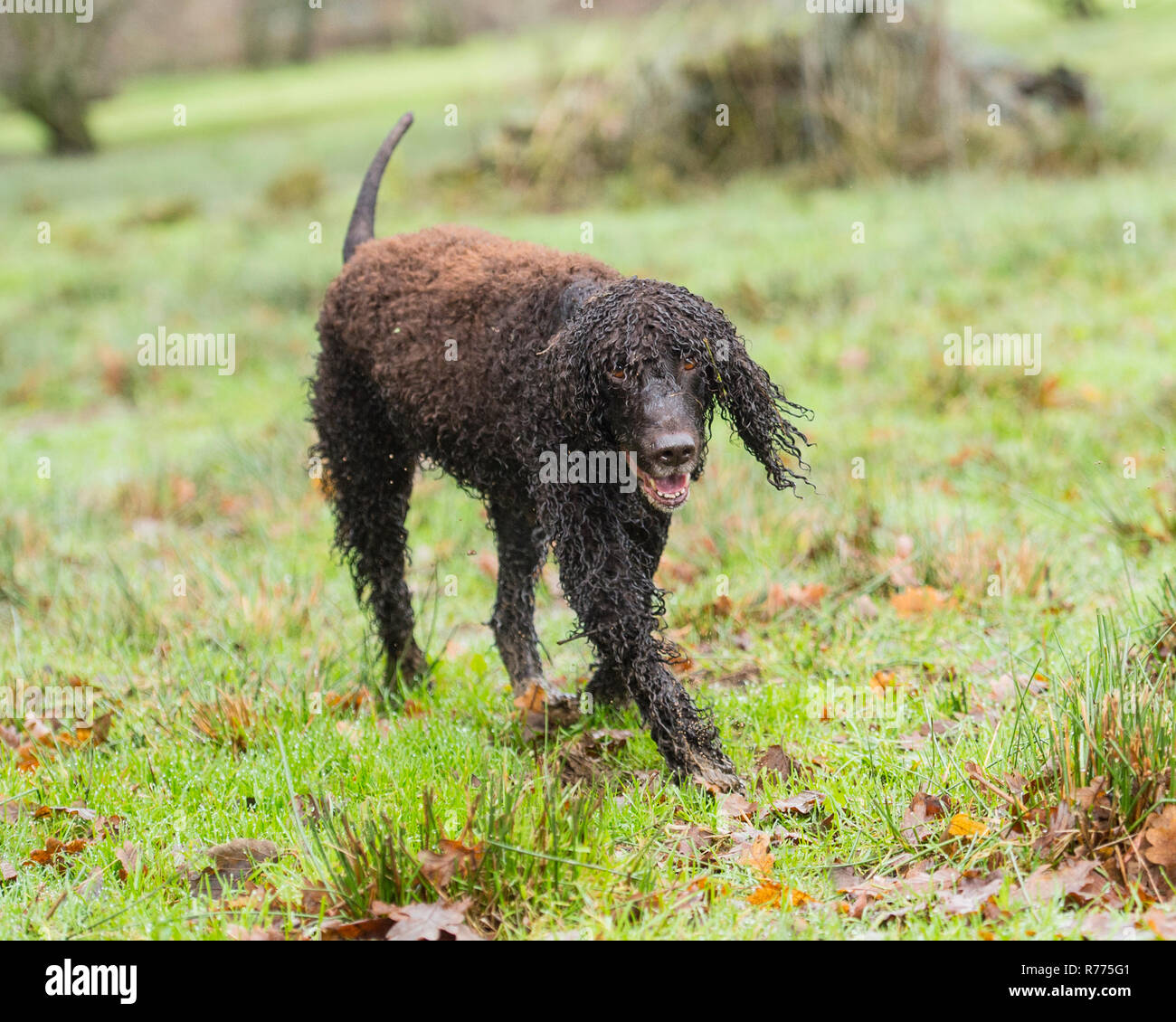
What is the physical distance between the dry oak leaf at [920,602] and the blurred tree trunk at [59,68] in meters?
26.1

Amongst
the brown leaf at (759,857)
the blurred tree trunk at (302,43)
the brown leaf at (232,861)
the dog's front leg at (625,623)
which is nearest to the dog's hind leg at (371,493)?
the dog's front leg at (625,623)

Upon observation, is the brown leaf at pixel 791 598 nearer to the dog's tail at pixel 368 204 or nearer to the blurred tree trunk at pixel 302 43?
the dog's tail at pixel 368 204

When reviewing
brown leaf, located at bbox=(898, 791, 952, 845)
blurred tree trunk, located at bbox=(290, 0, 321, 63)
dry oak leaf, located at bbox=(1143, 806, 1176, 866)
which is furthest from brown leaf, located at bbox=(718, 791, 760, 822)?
blurred tree trunk, located at bbox=(290, 0, 321, 63)

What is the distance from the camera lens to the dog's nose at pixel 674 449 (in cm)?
339

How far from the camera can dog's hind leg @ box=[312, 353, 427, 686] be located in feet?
15.8

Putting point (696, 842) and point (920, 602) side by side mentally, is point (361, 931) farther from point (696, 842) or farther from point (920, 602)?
point (920, 602)

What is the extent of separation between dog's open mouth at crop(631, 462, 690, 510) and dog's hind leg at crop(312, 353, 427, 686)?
1.49m

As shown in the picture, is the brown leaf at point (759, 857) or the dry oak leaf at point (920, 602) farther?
the dry oak leaf at point (920, 602)

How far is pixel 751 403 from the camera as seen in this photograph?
3641 mm

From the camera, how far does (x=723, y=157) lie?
14875 mm

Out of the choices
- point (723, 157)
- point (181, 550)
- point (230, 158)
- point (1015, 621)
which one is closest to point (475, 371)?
point (1015, 621)

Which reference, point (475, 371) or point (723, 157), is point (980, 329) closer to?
point (475, 371)
